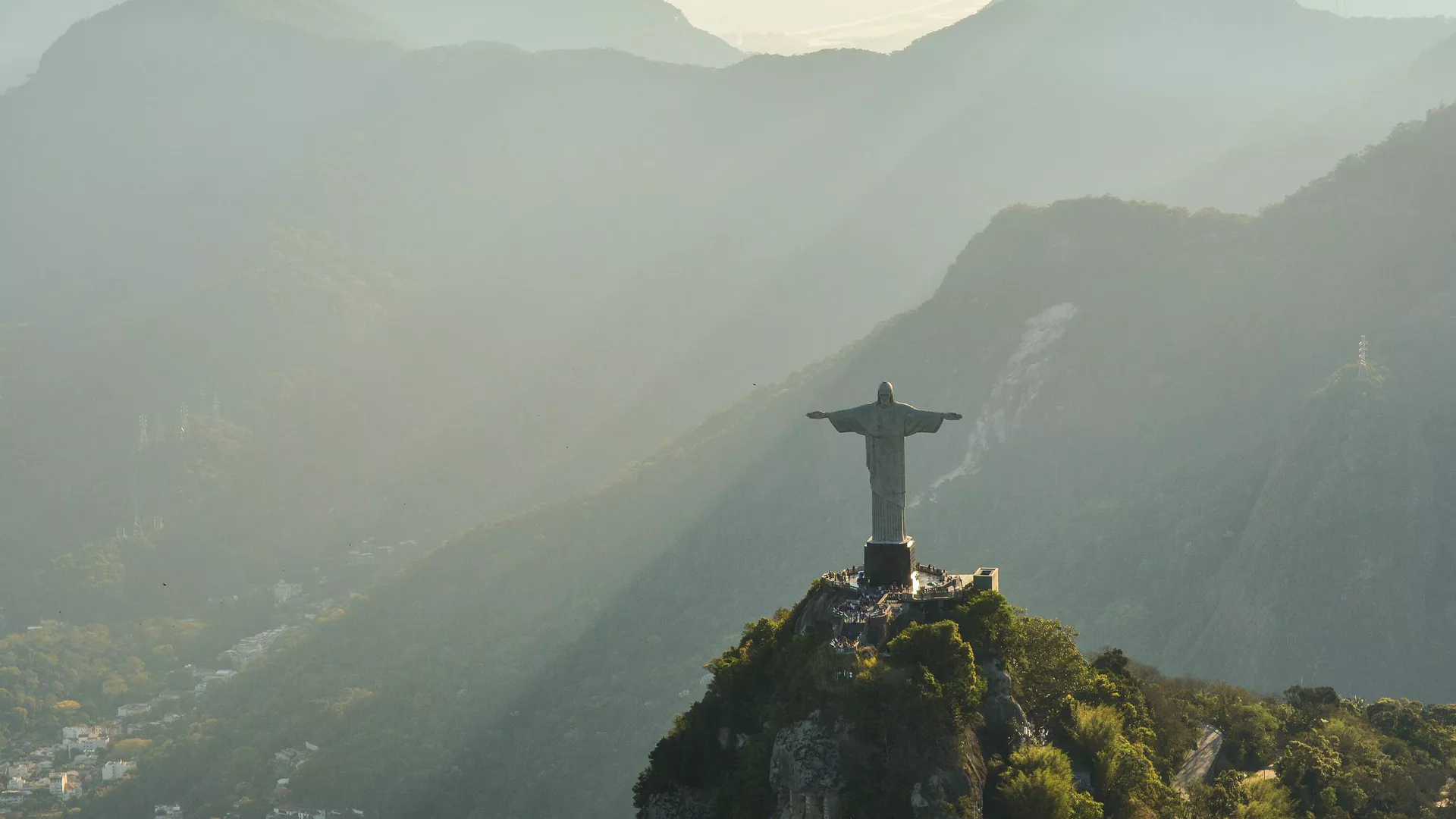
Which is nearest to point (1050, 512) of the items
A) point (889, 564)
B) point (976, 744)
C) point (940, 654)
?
point (889, 564)

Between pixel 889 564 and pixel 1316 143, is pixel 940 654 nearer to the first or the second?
pixel 889 564

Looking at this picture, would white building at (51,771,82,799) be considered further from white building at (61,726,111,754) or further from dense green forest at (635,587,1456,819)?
dense green forest at (635,587,1456,819)

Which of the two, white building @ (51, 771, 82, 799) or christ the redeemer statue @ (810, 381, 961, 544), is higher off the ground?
christ the redeemer statue @ (810, 381, 961, 544)

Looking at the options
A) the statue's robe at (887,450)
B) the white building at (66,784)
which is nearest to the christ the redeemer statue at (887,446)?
the statue's robe at (887,450)

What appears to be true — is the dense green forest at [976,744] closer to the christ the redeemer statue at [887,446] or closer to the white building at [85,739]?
the christ the redeemer statue at [887,446]

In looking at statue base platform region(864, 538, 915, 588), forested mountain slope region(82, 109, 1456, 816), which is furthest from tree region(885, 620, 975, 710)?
forested mountain slope region(82, 109, 1456, 816)

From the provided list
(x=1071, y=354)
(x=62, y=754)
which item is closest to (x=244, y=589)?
(x=62, y=754)

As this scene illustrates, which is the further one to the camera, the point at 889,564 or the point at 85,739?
the point at 85,739
